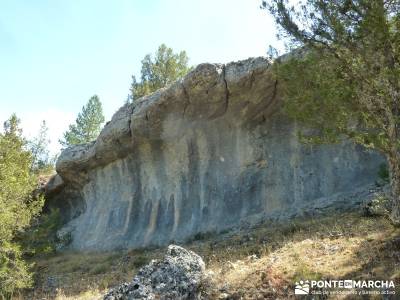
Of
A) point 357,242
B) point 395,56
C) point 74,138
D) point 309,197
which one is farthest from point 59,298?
point 74,138

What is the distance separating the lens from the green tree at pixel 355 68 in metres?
9.93

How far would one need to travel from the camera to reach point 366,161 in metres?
19.3

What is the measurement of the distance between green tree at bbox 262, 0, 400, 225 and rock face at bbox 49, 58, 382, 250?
25.4 ft

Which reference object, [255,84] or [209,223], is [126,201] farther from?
[255,84]

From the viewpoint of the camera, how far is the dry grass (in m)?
9.58

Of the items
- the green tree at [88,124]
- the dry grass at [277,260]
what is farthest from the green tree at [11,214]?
the green tree at [88,124]

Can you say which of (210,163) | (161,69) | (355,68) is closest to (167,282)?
(355,68)

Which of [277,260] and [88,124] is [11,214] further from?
[88,124]

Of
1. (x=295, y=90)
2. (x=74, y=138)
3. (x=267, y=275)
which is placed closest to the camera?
(x=267, y=275)

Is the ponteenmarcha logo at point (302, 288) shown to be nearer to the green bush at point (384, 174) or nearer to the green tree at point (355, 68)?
the green tree at point (355, 68)

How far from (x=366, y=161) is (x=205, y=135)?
27.1ft

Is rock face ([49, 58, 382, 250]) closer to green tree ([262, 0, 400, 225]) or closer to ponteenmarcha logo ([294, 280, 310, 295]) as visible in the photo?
green tree ([262, 0, 400, 225])

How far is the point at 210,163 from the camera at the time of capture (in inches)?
916

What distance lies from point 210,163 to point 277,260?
12252 millimetres
